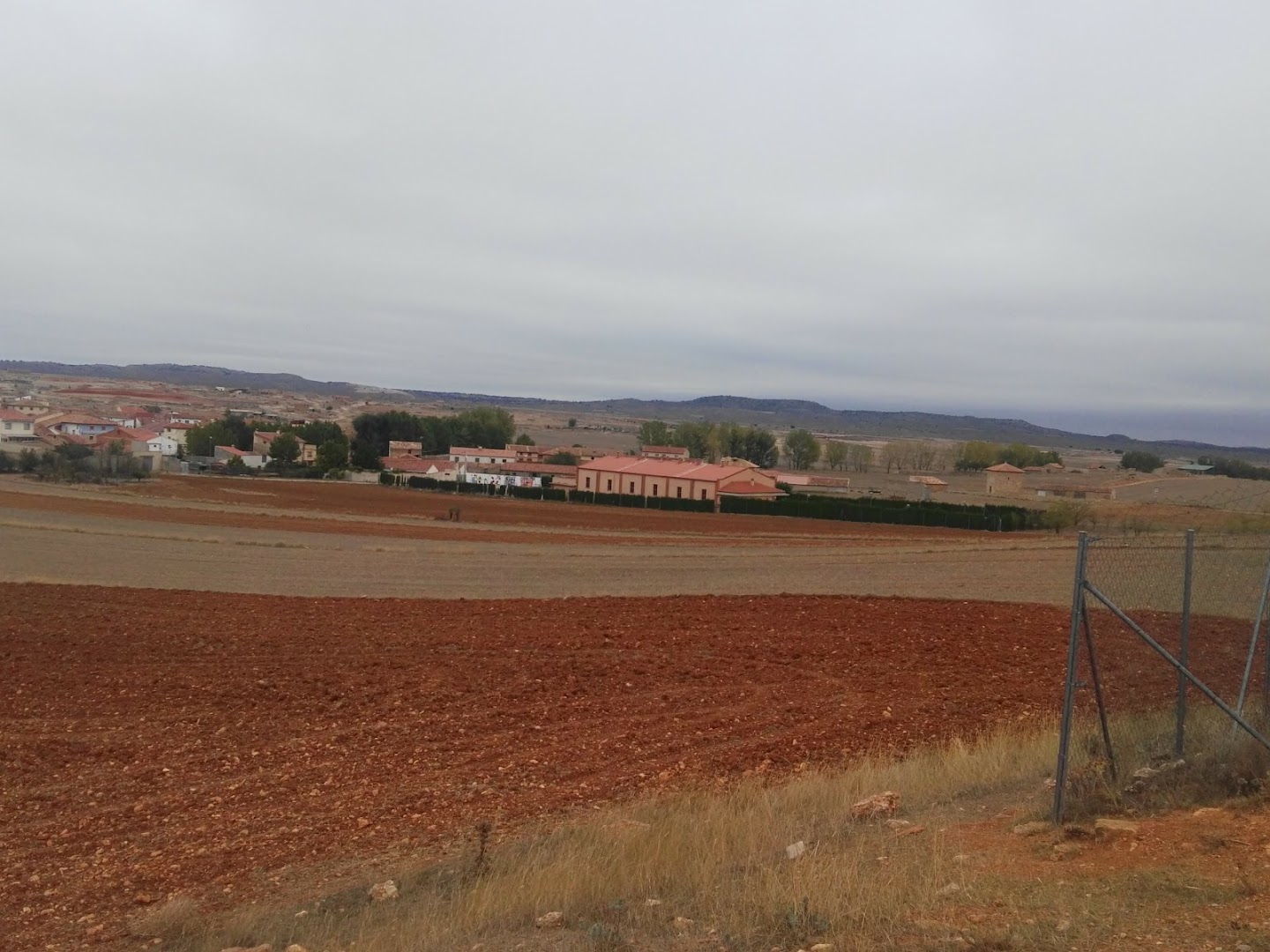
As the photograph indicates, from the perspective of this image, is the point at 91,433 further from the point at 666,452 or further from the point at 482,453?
the point at 666,452

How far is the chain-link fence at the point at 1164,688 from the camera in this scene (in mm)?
7246

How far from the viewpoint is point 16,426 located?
122688mm

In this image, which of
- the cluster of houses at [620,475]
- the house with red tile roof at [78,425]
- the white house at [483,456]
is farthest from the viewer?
the house with red tile roof at [78,425]

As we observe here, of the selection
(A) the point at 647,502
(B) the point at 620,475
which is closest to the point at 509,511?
(A) the point at 647,502

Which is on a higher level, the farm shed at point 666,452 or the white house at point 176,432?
the farm shed at point 666,452

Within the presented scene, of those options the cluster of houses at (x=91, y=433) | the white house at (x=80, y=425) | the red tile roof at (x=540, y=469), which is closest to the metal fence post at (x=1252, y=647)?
the cluster of houses at (x=91, y=433)

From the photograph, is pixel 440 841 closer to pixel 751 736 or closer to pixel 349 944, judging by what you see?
pixel 349 944

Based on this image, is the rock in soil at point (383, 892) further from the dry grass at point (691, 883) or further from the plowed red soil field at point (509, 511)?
the plowed red soil field at point (509, 511)

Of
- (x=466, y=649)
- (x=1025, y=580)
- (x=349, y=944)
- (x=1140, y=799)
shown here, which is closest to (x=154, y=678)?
(x=466, y=649)

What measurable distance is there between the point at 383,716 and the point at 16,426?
132077mm

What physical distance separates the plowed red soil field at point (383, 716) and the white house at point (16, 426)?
361 ft

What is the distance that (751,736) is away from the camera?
11656mm

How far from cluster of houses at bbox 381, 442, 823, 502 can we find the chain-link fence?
6713 centimetres

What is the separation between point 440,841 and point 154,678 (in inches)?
327
